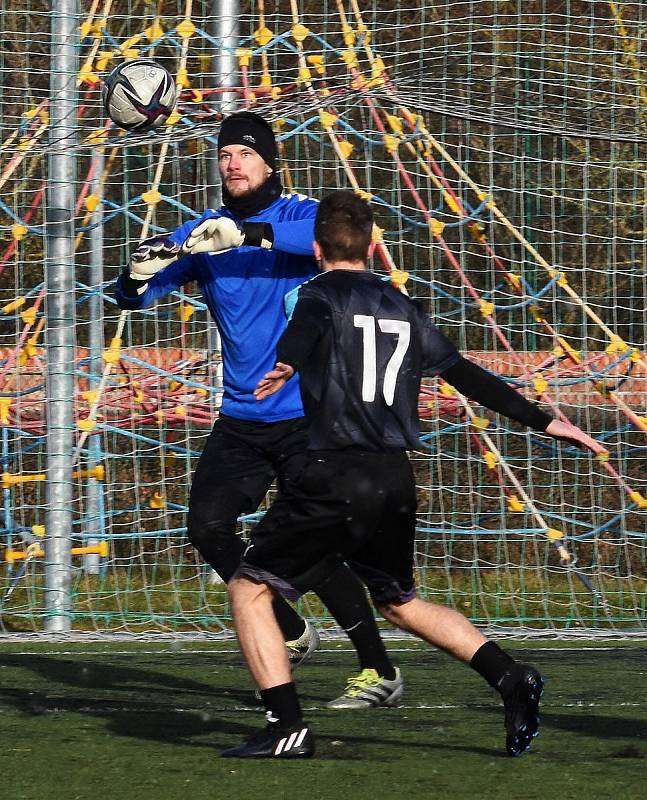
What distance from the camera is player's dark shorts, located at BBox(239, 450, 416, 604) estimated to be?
430 cm

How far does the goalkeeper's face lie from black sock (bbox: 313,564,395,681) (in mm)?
1390

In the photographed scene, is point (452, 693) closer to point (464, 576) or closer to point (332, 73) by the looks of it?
point (464, 576)

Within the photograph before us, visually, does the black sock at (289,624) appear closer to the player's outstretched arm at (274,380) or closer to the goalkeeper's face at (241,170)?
the goalkeeper's face at (241,170)

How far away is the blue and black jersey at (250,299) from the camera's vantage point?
5.41m

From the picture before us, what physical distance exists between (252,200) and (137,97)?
3.82 feet

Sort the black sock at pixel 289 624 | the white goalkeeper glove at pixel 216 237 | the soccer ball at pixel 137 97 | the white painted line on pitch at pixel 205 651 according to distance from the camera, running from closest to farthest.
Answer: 1. the white goalkeeper glove at pixel 216 237
2. the black sock at pixel 289 624
3. the soccer ball at pixel 137 97
4. the white painted line on pitch at pixel 205 651

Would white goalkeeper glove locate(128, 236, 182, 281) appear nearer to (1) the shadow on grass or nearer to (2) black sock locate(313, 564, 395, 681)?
(2) black sock locate(313, 564, 395, 681)

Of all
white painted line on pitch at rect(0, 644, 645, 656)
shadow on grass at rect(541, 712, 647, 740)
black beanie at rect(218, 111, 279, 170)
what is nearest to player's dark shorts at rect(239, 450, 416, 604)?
shadow on grass at rect(541, 712, 647, 740)

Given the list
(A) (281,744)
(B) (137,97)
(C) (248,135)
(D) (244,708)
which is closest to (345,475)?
(A) (281,744)

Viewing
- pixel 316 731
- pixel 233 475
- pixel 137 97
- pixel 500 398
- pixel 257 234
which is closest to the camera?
pixel 500 398

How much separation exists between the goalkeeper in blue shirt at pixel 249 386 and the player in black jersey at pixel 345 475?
87 centimetres

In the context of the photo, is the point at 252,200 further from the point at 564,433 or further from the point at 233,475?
the point at 564,433

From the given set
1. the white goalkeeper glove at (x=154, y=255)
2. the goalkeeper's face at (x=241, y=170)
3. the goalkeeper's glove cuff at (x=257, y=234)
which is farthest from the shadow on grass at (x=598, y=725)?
the goalkeeper's face at (x=241, y=170)

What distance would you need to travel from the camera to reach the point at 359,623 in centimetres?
541
